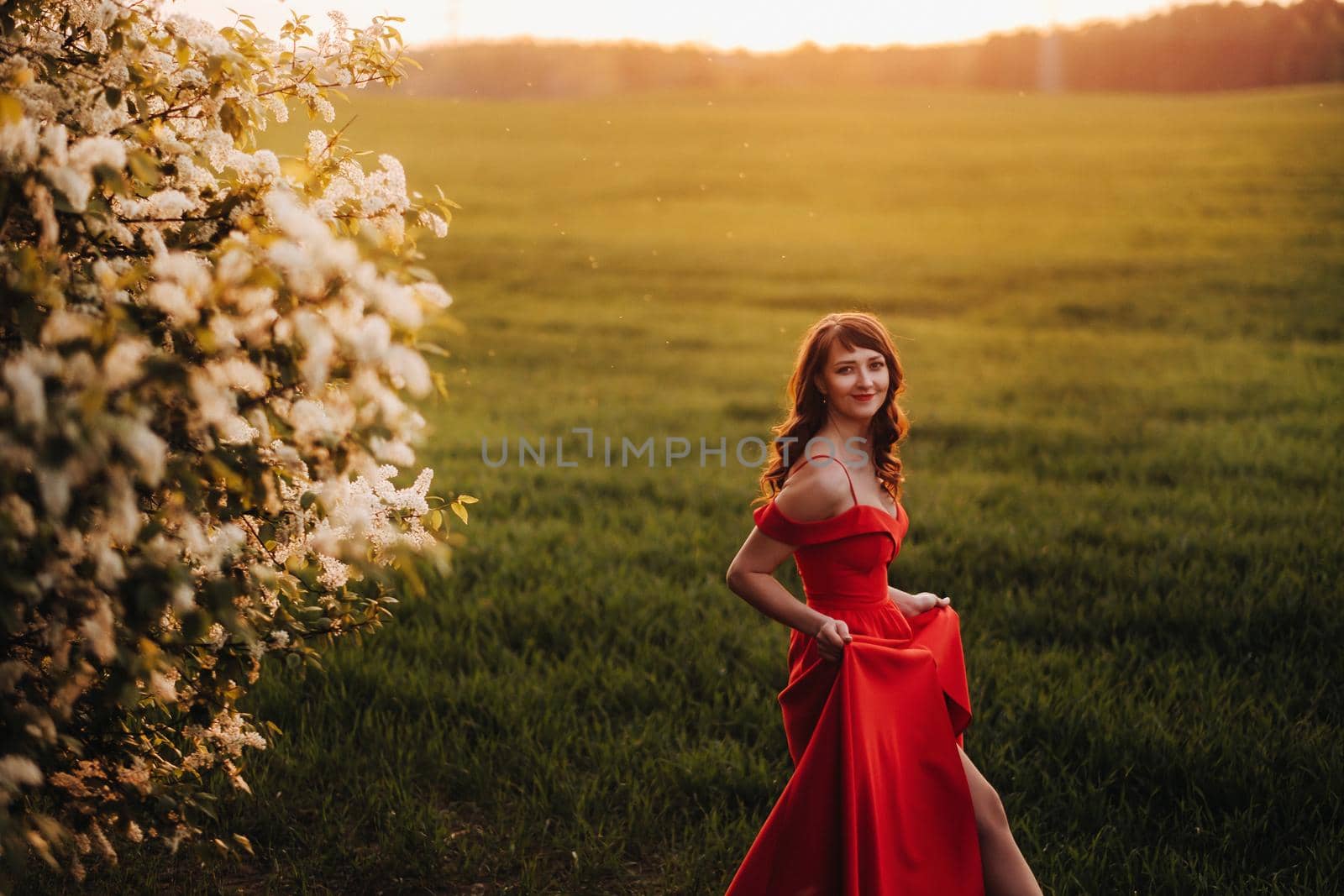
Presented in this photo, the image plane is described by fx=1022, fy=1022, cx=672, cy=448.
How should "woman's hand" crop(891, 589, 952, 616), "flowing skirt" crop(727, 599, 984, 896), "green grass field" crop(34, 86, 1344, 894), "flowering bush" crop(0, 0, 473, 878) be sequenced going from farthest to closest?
1. "green grass field" crop(34, 86, 1344, 894)
2. "woman's hand" crop(891, 589, 952, 616)
3. "flowing skirt" crop(727, 599, 984, 896)
4. "flowering bush" crop(0, 0, 473, 878)

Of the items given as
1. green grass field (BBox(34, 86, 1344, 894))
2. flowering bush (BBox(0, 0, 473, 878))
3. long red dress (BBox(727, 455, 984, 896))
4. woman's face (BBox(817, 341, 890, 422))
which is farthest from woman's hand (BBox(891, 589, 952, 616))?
flowering bush (BBox(0, 0, 473, 878))

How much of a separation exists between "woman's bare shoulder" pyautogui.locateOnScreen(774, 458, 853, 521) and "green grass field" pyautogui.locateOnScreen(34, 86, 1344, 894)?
1.41 m

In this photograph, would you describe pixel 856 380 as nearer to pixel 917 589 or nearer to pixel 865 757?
pixel 865 757

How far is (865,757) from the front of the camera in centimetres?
278

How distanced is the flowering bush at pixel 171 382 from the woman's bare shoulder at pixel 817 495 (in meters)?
1.01

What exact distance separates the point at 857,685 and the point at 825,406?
92 centimetres

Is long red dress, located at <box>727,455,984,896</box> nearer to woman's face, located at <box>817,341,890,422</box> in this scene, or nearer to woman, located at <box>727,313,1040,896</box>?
woman, located at <box>727,313,1040,896</box>

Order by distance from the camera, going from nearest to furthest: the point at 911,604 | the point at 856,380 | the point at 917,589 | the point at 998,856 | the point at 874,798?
the point at 874,798
the point at 998,856
the point at 856,380
the point at 911,604
the point at 917,589

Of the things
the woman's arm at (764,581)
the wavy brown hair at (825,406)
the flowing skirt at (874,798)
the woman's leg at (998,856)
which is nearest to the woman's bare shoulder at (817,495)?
the woman's arm at (764,581)

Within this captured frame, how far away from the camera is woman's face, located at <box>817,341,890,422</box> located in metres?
3.13

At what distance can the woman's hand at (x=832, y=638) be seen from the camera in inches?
111

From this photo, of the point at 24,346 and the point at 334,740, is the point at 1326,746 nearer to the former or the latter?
the point at 334,740

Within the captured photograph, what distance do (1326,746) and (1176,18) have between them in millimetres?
33300

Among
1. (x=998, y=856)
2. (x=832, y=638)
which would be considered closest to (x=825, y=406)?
(x=832, y=638)
